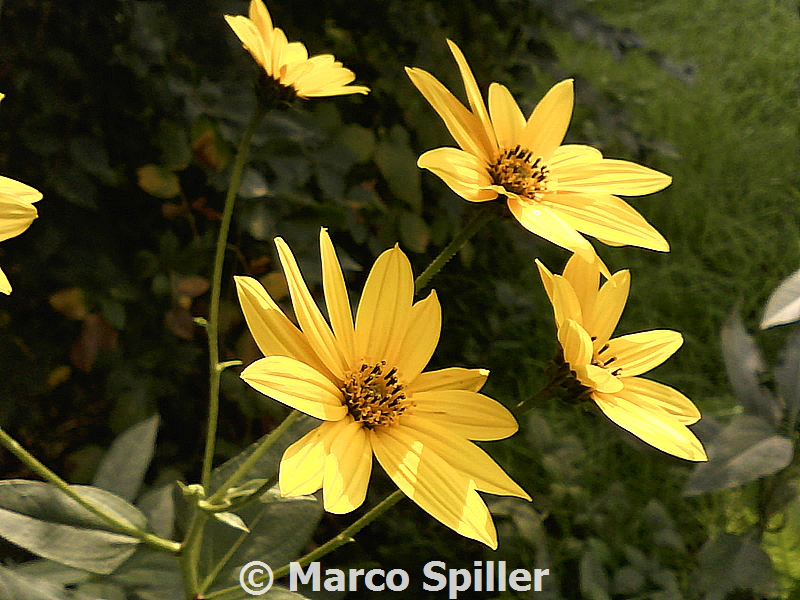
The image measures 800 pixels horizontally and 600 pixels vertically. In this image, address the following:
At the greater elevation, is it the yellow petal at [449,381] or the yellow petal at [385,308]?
the yellow petal at [385,308]

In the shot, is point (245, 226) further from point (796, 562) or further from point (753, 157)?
point (753, 157)

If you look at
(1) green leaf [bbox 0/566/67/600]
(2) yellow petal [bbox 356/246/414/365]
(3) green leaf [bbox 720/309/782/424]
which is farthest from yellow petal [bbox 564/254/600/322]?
(3) green leaf [bbox 720/309/782/424]

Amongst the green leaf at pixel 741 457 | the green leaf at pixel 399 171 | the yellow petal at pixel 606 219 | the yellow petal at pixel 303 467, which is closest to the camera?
the yellow petal at pixel 303 467

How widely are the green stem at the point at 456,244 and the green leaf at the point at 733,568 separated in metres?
0.60

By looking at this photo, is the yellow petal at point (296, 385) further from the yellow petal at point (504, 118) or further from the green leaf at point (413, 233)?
the green leaf at point (413, 233)

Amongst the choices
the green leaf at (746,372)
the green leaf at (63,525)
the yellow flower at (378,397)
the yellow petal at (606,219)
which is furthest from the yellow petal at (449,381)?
the green leaf at (746,372)

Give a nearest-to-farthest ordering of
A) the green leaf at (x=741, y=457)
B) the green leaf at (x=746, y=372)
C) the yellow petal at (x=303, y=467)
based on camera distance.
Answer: the yellow petal at (x=303, y=467) < the green leaf at (x=741, y=457) < the green leaf at (x=746, y=372)

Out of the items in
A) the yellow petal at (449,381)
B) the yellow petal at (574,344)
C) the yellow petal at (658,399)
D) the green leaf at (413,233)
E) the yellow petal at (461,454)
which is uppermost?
the green leaf at (413,233)

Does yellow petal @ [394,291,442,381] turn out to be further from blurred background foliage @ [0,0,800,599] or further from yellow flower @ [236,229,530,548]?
blurred background foliage @ [0,0,800,599]

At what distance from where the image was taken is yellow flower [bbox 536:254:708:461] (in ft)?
1.24

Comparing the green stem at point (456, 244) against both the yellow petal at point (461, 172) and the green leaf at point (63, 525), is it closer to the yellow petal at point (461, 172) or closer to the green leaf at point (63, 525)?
the yellow petal at point (461, 172)

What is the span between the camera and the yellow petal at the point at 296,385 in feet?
1.01

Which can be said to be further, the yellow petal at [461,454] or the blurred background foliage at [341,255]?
the blurred background foliage at [341,255]

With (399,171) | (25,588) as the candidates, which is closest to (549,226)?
(25,588)
